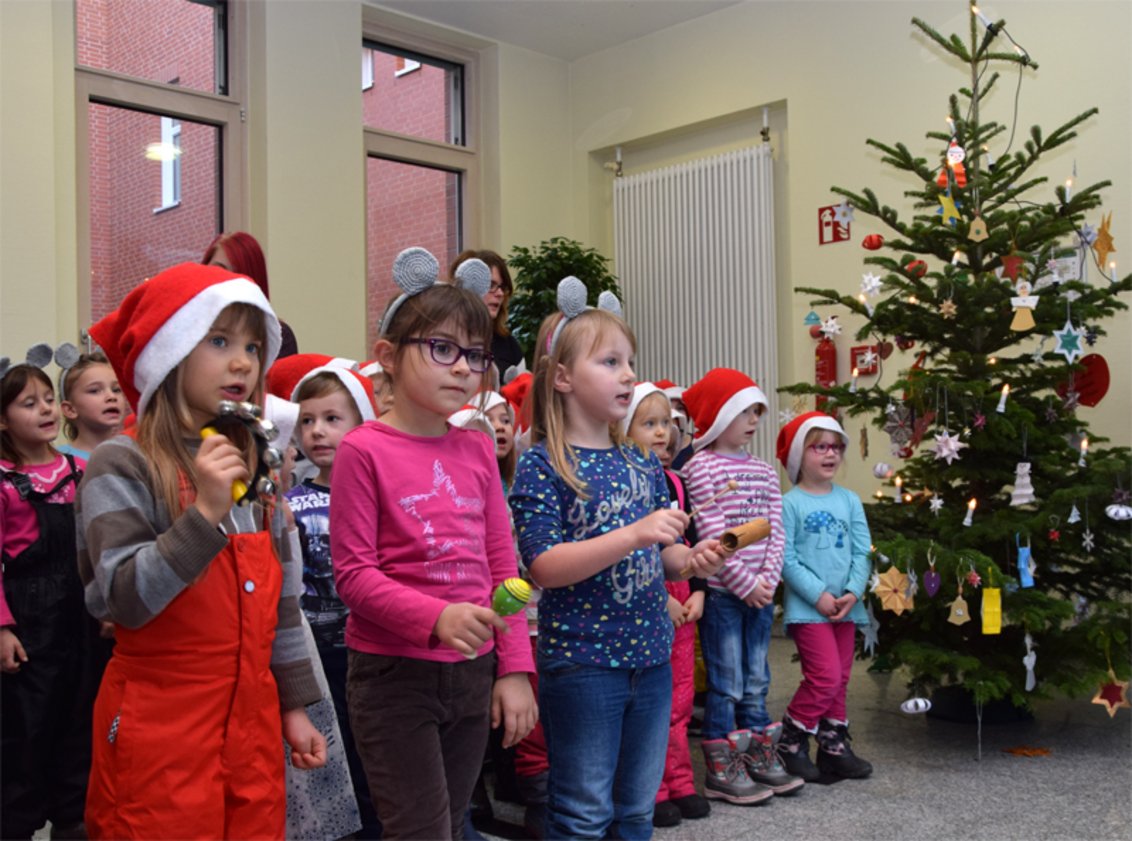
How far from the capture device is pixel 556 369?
2346 mm

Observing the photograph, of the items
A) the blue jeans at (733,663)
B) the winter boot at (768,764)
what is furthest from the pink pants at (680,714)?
the winter boot at (768,764)

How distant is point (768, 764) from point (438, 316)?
7.01 ft

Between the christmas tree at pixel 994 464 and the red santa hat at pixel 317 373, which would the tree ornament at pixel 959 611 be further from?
the red santa hat at pixel 317 373

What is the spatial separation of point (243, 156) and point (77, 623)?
162 inches

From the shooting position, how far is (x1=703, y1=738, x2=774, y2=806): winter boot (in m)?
3.38

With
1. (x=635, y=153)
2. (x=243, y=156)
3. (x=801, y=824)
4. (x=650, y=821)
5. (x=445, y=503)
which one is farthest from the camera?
(x=635, y=153)

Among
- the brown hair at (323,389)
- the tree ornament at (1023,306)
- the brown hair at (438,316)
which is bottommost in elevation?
the brown hair at (323,389)

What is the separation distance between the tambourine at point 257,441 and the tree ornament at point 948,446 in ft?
9.41

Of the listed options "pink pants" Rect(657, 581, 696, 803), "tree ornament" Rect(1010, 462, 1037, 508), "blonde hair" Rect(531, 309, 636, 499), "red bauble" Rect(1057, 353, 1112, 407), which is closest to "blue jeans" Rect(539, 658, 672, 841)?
"blonde hair" Rect(531, 309, 636, 499)

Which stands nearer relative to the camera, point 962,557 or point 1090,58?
point 962,557

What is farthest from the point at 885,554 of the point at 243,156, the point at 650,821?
the point at 243,156

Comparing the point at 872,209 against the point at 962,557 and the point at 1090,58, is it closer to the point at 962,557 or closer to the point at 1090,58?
the point at 962,557

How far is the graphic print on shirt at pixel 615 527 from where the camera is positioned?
2209mm

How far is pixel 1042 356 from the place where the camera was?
13.4 ft
